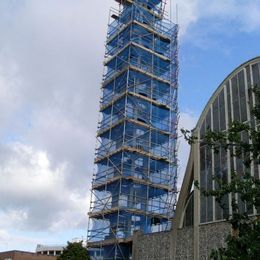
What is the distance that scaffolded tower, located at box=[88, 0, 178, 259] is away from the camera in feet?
127

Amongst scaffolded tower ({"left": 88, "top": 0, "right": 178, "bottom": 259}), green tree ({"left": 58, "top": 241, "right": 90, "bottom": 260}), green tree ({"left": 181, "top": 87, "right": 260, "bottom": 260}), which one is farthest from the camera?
scaffolded tower ({"left": 88, "top": 0, "right": 178, "bottom": 259})

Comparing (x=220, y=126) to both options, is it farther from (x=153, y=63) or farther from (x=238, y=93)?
(x=153, y=63)

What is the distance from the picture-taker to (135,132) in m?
41.6

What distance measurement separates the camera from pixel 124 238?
36.7 metres

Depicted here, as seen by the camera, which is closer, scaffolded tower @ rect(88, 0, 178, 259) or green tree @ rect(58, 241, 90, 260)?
green tree @ rect(58, 241, 90, 260)

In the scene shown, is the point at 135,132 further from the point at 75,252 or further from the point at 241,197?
the point at 241,197

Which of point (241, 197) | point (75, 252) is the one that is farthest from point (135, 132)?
point (241, 197)

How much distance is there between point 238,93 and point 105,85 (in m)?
18.4

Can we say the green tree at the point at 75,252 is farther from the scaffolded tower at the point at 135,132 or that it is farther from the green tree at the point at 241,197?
the green tree at the point at 241,197

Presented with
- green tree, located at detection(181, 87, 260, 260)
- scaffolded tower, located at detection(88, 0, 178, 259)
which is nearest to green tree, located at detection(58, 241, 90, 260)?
scaffolded tower, located at detection(88, 0, 178, 259)

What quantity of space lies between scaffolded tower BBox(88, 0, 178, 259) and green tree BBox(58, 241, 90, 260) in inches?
104

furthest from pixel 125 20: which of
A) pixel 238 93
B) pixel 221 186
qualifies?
pixel 221 186

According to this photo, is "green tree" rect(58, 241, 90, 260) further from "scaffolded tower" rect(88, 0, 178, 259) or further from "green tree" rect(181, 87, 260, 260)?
"green tree" rect(181, 87, 260, 260)

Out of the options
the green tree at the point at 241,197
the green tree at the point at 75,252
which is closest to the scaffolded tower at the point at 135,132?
the green tree at the point at 75,252
